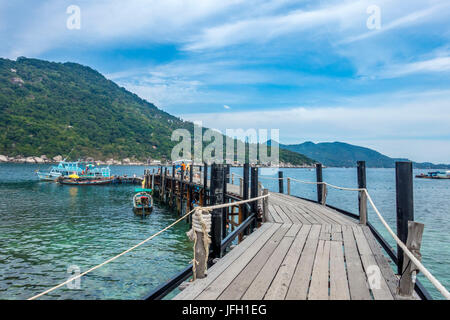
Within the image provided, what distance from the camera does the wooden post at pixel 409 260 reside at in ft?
10.5

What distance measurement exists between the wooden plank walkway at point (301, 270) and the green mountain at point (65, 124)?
137170 mm

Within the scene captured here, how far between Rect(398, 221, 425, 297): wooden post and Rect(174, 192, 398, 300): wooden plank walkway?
166mm

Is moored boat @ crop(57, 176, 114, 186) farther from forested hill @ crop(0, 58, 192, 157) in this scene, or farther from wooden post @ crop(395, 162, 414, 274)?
forested hill @ crop(0, 58, 192, 157)

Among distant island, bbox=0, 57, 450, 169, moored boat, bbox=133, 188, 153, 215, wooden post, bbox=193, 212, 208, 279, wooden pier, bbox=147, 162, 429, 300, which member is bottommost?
moored boat, bbox=133, 188, 153, 215

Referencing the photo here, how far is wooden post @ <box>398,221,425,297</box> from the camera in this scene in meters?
3.19

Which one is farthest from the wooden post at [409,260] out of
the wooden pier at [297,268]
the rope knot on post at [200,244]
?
the rope knot on post at [200,244]

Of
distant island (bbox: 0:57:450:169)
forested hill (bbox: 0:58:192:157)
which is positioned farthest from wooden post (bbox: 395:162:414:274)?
forested hill (bbox: 0:58:192:157)

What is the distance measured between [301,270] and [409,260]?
4.95ft

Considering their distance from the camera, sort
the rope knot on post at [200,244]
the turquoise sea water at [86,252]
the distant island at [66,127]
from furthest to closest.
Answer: the distant island at [66,127]
the turquoise sea water at [86,252]
the rope knot on post at [200,244]

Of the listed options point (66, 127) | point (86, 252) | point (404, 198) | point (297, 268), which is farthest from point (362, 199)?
point (66, 127)

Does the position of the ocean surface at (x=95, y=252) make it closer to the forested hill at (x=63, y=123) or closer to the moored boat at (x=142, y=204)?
the moored boat at (x=142, y=204)

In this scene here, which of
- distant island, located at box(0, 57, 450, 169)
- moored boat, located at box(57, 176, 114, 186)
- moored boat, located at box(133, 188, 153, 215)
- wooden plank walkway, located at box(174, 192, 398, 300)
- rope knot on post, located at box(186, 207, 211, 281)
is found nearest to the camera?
wooden plank walkway, located at box(174, 192, 398, 300)
